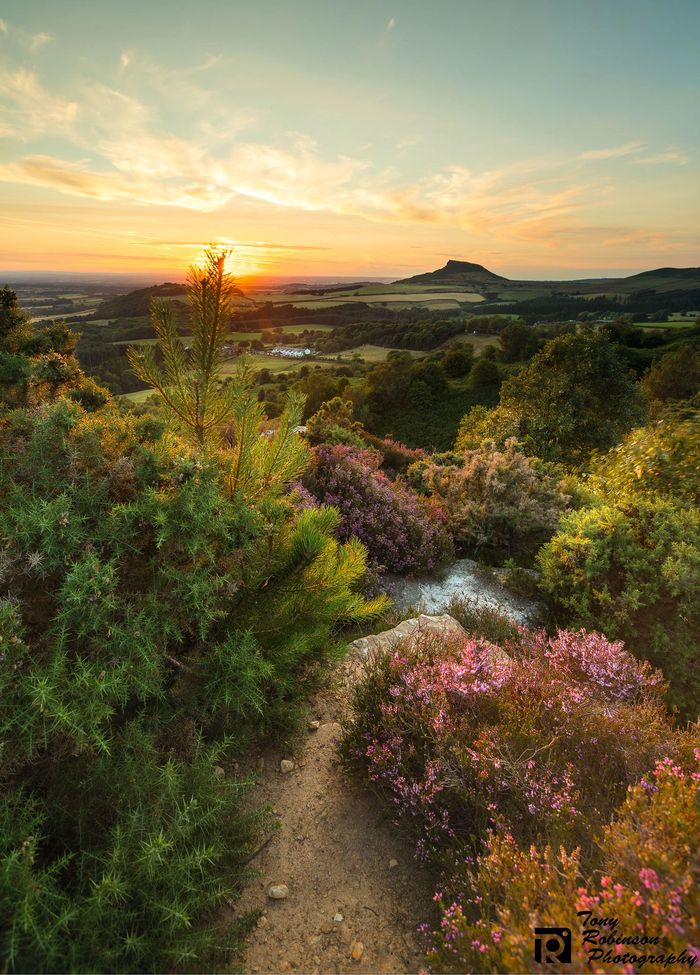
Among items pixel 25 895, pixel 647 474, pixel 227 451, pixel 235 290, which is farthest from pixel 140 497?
pixel 647 474

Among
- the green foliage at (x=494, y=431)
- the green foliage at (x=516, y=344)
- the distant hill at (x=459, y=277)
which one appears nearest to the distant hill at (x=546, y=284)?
the distant hill at (x=459, y=277)

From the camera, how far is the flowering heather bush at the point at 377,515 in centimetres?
808

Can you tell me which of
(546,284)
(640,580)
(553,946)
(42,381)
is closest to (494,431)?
(640,580)

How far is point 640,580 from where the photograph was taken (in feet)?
20.9

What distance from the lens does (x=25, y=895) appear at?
1.91m

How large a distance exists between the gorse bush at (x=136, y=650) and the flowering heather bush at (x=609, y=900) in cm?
124

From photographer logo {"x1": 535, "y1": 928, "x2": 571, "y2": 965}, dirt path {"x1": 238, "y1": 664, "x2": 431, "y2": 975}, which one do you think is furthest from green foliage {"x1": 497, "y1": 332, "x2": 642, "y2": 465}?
photographer logo {"x1": 535, "y1": 928, "x2": 571, "y2": 965}

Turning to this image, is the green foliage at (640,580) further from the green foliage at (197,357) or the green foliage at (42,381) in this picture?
the green foliage at (42,381)

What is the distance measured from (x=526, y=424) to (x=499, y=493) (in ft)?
43.4

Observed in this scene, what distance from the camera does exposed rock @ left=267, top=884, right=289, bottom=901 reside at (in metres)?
2.77

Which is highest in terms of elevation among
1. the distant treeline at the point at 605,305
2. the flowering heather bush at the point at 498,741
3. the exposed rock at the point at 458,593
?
the distant treeline at the point at 605,305

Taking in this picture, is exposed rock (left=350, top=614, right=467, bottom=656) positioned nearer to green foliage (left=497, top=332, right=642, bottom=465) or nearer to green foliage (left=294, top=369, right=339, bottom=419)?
green foliage (left=497, top=332, right=642, bottom=465)

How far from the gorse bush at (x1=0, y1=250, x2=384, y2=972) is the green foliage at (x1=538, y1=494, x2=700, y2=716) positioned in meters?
4.68

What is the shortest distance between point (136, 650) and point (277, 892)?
1723 millimetres
